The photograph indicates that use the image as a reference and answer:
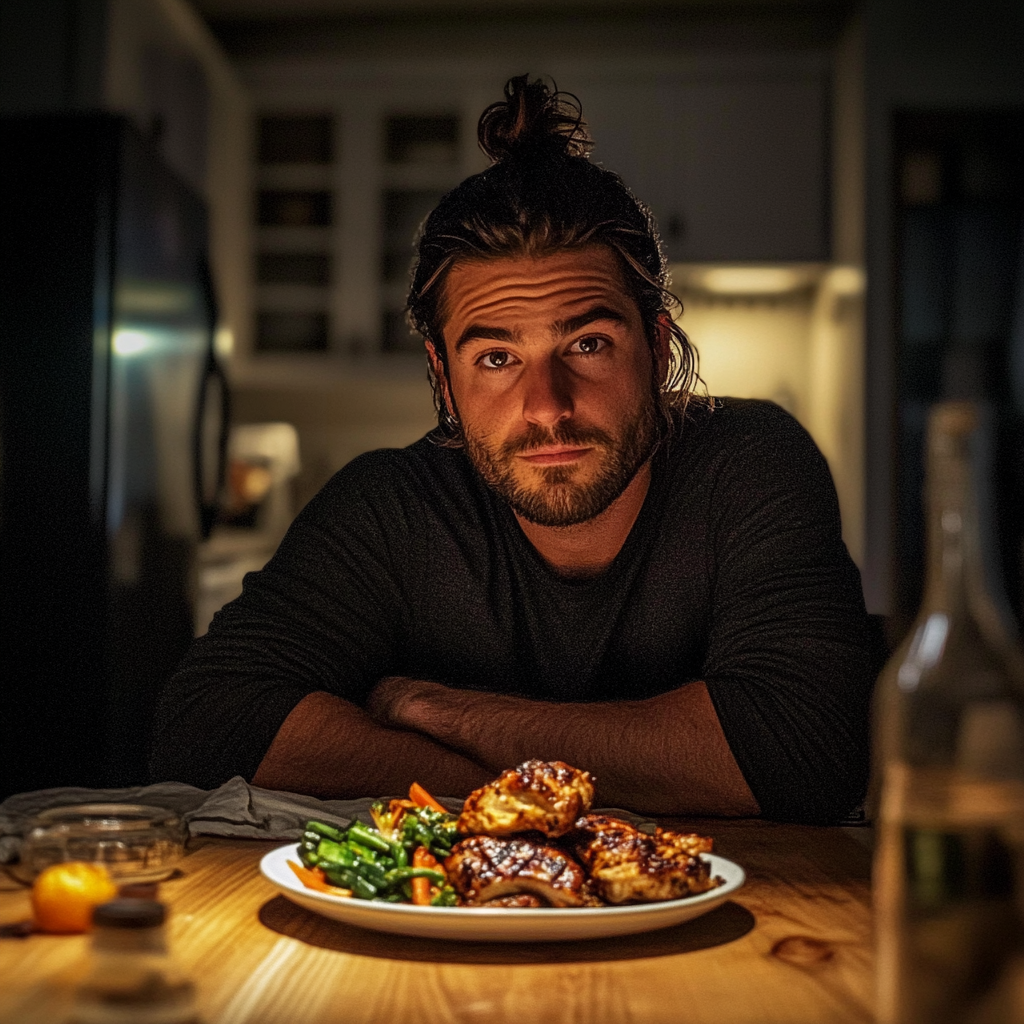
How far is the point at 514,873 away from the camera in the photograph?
833 mm

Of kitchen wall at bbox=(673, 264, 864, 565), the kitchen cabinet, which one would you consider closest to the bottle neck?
the kitchen cabinet

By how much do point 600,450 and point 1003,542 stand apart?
1918 mm

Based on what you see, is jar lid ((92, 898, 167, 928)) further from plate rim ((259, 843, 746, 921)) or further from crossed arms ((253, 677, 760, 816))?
crossed arms ((253, 677, 760, 816))

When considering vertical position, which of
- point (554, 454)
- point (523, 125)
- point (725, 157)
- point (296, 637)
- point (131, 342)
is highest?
point (725, 157)

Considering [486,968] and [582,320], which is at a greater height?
[582,320]

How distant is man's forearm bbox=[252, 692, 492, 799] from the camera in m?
1.40

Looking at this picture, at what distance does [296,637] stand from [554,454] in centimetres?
47

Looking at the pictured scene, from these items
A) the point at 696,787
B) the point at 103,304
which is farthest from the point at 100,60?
the point at 696,787

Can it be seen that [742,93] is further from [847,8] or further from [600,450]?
[600,450]

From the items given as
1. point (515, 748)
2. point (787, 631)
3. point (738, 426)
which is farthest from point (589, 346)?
point (515, 748)

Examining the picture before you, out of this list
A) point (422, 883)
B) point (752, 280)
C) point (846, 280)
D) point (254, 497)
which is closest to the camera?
point (422, 883)

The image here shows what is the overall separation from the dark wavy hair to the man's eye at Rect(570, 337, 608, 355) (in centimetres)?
14

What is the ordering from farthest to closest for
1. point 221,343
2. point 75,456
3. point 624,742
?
point 221,343, point 75,456, point 624,742

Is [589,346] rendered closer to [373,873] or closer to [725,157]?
[373,873]
